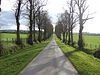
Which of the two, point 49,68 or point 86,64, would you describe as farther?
point 86,64

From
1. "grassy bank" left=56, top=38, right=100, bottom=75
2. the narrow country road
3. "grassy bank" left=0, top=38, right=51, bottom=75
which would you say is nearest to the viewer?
the narrow country road

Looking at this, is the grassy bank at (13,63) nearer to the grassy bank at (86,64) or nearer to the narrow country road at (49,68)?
the narrow country road at (49,68)

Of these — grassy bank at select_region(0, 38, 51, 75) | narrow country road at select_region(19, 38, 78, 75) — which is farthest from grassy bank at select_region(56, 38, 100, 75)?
grassy bank at select_region(0, 38, 51, 75)

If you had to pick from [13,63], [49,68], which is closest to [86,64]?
[49,68]

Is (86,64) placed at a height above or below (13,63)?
below

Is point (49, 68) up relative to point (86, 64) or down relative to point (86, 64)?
up

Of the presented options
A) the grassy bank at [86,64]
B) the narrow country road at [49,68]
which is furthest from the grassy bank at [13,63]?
the grassy bank at [86,64]

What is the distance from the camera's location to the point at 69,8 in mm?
53688

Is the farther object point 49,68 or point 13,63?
point 13,63

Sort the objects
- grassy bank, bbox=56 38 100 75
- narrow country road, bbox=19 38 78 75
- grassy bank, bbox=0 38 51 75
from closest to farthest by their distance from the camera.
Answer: narrow country road, bbox=19 38 78 75 → grassy bank, bbox=0 38 51 75 → grassy bank, bbox=56 38 100 75

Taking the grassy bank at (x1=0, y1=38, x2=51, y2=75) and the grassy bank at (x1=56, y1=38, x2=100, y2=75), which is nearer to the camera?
the grassy bank at (x1=0, y1=38, x2=51, y2=75)

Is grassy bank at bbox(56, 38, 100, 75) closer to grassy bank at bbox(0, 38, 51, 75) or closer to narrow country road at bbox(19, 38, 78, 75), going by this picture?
narrow country road at bbox(19, 38, 78, 75)

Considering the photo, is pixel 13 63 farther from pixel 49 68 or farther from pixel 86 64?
pixel 86 64

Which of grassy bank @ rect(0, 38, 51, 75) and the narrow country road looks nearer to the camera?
the narrow country road
